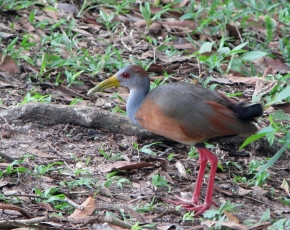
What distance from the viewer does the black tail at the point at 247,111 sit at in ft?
18.6

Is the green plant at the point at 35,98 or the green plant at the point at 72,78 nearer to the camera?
the green plant at the point at 35,98

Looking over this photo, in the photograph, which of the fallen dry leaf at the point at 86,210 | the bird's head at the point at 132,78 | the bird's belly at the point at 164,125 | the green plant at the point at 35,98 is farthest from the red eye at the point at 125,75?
the fallen dry leaf at the point at 86,210

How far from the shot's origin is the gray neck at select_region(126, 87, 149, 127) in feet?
20.6

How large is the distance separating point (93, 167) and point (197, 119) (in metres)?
1.04

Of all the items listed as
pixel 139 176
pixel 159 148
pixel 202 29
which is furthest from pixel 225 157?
pixel 202 29

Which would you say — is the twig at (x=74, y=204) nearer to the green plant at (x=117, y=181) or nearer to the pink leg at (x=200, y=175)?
the green plant at (x=117, y=181)

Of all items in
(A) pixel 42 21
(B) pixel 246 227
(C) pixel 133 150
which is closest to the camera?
(B) pixel 246 227

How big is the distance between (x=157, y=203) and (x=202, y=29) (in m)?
4.03

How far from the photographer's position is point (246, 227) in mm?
5148

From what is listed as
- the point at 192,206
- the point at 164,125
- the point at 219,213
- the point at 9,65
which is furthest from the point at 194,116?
the point at 9,65

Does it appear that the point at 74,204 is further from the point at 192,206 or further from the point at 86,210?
the point at 192,206

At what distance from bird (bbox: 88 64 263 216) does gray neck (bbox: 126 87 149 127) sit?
0.46 ft

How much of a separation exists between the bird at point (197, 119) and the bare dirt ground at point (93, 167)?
0.28 metres

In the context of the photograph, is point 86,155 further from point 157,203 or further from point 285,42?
point 285,42
